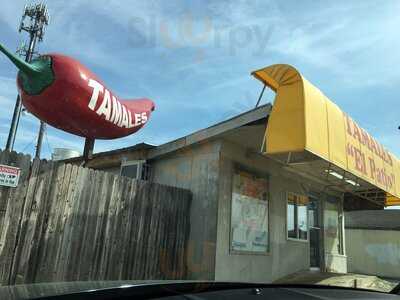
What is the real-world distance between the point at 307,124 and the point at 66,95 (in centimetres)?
404

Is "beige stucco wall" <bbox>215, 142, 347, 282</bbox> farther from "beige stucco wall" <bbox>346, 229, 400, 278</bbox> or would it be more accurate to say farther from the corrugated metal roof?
the corrugated metal roof

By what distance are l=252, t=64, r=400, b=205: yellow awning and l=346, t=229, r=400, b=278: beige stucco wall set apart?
68.8ft

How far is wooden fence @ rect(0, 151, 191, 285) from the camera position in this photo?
6273 millimetres

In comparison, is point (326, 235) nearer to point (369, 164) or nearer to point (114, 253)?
point (369, 164)

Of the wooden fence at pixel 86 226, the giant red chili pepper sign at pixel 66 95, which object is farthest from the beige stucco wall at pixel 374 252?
the giant red chili pepper sign at pixel 66 95

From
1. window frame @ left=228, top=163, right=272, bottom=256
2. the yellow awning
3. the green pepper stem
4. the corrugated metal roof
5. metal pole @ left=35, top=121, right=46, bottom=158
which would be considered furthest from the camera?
A: the corrugated metal roof

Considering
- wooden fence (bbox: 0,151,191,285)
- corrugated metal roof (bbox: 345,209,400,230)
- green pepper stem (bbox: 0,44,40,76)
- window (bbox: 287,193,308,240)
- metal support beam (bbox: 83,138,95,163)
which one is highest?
corrugated metal roof (bbox: 345,209,400,230)

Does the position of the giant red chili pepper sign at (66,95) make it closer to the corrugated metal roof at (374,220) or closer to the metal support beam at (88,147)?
the metal support beam at (88,147)

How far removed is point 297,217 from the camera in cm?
1207

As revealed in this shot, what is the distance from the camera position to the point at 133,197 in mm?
8266

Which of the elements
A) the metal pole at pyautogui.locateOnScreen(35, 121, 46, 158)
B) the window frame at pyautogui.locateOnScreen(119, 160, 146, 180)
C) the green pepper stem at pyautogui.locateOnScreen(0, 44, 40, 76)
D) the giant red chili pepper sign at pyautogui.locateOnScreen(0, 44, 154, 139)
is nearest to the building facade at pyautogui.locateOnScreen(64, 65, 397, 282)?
the window frame at pyautogui.locateOnScreen(119, 160, 146, 180)

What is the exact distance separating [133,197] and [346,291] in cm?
657

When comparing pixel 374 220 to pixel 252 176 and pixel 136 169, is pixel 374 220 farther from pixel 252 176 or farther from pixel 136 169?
pixel 136 169

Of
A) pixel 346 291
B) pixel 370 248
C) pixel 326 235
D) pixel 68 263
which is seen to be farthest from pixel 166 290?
pixel 370 248
